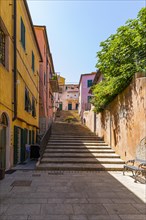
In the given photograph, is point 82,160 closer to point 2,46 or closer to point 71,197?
point 71,197

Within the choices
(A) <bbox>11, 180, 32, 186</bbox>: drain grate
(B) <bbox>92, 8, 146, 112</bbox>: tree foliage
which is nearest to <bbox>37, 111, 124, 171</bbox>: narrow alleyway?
(A) <bbox>11, 180, 32, 186</bbox>: drain grate

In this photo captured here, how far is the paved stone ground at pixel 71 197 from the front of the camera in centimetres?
426

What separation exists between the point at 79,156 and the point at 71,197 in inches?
212

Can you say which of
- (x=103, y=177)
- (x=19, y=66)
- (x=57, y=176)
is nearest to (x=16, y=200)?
(x=57, y=176)

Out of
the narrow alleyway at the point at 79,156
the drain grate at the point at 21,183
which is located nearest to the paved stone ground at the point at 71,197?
the drain grate at the point at 21,183

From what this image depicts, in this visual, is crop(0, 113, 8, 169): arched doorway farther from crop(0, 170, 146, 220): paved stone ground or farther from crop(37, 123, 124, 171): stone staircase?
crop(37, 123, 124, 171): stone staircase

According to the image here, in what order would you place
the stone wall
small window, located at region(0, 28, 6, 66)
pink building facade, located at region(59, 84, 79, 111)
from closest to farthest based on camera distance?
small window, located at region(0, 28, 6, 66)
the stone wall
pink building facade, located at region(59, 84, 79, 111)

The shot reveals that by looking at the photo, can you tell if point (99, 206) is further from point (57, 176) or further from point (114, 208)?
point (57, 176)

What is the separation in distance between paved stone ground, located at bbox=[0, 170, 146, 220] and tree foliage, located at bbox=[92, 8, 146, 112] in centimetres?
447

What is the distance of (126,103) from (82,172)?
3.82 metres

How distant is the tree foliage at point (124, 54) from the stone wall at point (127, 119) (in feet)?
1.86

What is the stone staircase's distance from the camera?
361 inches

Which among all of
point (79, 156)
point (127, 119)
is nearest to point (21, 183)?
point (79, 156)

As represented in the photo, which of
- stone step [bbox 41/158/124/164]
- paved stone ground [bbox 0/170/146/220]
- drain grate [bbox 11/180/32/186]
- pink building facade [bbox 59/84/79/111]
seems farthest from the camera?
pink building facade [bbox 59/84/79/111]
